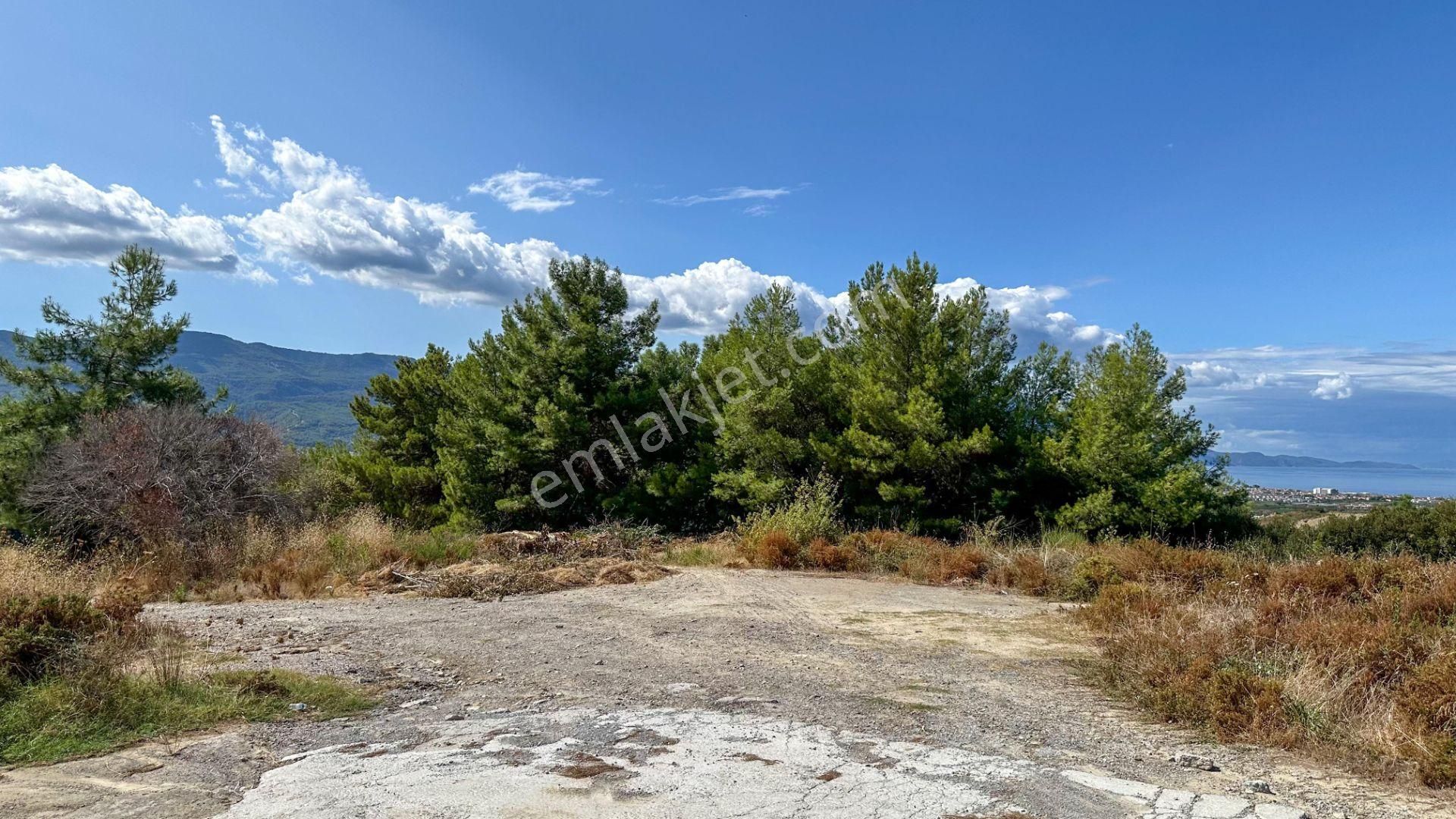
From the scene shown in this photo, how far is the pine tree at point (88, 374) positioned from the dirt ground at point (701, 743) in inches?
717

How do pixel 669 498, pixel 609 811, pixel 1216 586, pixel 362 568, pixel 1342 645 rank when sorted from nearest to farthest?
pixel 609 811 → pixel 1342 645 → pixel 1216 586 → pixel 362 568 → pixel 669 498

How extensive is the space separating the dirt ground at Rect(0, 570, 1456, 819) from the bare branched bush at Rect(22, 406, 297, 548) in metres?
8.37

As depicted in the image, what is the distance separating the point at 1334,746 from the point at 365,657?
22.7ft

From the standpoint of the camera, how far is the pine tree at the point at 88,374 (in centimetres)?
2077

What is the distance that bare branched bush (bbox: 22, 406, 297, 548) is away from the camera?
14766 mm

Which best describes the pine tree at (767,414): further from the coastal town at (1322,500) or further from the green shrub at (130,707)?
the coastal town at (1322,500)

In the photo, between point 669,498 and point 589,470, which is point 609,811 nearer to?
point 669,498

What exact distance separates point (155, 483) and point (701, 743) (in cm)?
1507

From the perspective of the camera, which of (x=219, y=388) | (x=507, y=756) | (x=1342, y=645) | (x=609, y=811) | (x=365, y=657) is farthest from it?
(x=219, y=388)

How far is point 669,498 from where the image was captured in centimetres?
1953

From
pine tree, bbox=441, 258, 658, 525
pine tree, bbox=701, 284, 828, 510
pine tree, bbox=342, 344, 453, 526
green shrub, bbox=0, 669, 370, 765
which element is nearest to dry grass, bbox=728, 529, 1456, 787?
green shrub, bbox=0, 669, 370, 765

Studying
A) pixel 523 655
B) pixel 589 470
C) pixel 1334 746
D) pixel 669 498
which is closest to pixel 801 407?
pixel 669 498

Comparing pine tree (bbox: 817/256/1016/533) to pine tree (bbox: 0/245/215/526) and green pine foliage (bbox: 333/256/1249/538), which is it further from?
pine tree (bbox: 0/245/215/526)

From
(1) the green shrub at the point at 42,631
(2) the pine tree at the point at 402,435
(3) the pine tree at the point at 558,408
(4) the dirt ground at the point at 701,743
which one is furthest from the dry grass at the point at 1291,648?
(2) the pine tree at the point at 402,435
